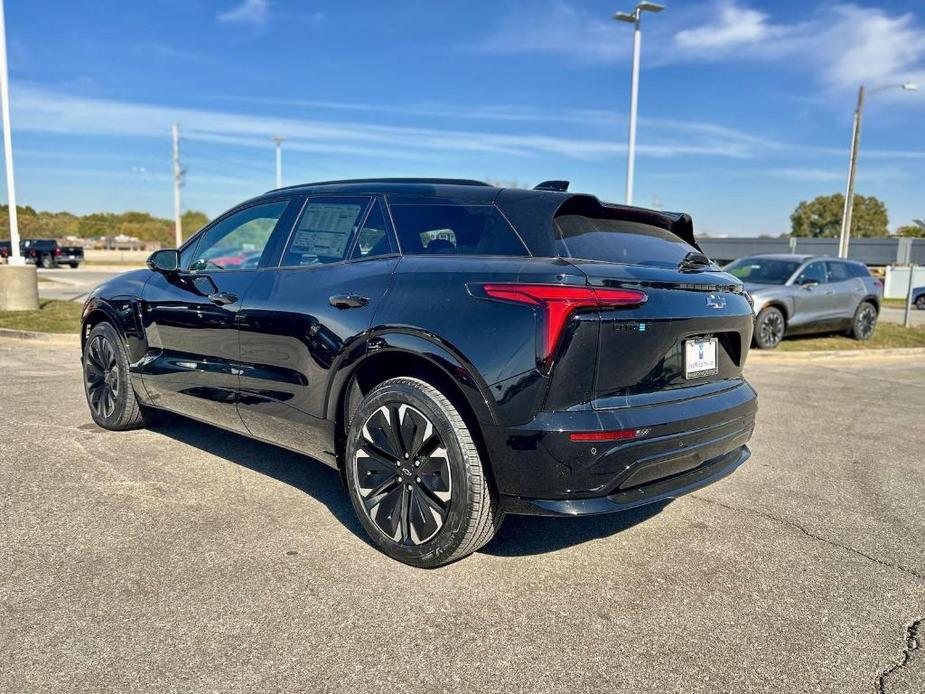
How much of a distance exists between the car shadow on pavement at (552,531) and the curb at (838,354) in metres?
7.27

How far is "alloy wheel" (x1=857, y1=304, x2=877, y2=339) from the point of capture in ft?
44.5

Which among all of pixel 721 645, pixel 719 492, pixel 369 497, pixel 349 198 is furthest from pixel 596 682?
pixel 349 198

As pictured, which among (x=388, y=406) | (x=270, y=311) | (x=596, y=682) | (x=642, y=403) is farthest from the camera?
(x=270, y=311)

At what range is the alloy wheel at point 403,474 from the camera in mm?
3115

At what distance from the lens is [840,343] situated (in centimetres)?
1298

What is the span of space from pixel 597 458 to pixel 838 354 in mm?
10460

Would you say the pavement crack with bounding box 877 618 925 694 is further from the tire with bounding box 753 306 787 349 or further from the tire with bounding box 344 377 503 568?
the tire with bounding box 753 306 787 349

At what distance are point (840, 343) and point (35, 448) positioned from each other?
1259cm

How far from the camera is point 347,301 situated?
352 centimetres

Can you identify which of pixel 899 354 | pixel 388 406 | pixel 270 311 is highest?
pixel 270 311

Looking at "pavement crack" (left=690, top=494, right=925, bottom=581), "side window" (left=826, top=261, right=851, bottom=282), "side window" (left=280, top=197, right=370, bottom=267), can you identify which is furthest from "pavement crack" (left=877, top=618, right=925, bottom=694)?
"side window" (left=826, top=261, right=851, bottom=282)

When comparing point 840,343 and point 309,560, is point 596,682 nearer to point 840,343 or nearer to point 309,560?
point 309,560

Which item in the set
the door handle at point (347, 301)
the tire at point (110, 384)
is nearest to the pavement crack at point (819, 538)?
the door handle at point (347, 301)

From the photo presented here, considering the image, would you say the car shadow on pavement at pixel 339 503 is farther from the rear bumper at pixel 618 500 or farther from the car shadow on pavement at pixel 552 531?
the rear bumper at pixel 618 500
